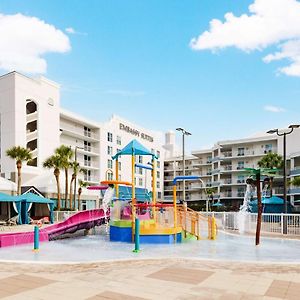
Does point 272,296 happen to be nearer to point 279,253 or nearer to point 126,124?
point 279,253

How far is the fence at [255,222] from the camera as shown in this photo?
23.8 metres

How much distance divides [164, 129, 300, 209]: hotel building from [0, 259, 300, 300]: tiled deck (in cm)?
5292

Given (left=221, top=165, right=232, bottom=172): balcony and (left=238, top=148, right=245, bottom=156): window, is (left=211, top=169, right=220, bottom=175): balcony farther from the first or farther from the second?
(left=238, top=148, right=245, bottom=156): window

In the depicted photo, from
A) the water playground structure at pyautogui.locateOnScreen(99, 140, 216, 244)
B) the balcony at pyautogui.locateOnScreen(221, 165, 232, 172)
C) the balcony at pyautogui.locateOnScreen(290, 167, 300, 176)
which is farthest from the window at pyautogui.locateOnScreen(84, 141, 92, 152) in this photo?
the water playground structure at pyautogui.locateOnScreen(99, 140, 216, 244)

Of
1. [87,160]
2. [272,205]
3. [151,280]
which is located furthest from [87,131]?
[151,280]

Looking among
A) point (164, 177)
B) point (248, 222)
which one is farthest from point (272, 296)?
point (164, 177)

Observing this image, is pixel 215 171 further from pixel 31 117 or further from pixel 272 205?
pixel 31 117

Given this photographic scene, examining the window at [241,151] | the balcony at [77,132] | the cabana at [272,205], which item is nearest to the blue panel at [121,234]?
the cabana at [272,205]

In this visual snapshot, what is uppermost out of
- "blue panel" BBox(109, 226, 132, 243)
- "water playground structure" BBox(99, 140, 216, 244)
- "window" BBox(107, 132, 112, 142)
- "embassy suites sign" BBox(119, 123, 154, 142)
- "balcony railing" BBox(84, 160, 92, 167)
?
"embassy suites sign" BBox(119, 123, 154, 142)

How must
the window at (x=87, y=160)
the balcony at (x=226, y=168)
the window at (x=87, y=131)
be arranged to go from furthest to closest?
1. the balcony at (x=226, y=168)
2. the window at (x=87, y=131)
3. the window at (x=87, y=160)

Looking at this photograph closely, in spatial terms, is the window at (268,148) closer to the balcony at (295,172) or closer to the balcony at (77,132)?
the balcony at (295,172)

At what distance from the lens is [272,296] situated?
8453 millimetres

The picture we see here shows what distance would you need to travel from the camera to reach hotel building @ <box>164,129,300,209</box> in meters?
67.6

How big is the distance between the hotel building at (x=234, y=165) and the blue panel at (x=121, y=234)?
45317 millimetres
